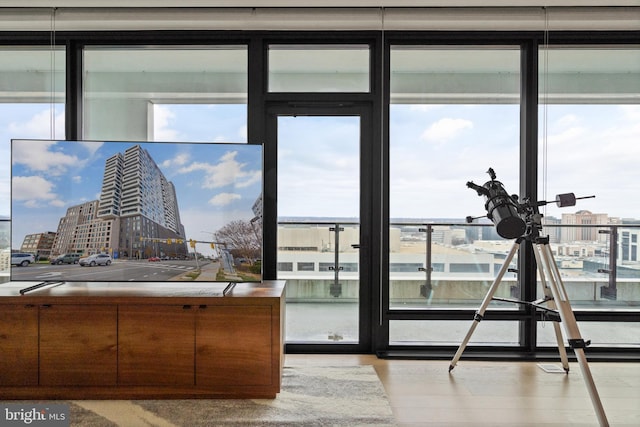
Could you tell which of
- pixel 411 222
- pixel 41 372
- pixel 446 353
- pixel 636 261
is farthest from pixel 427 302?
pixel 41 372

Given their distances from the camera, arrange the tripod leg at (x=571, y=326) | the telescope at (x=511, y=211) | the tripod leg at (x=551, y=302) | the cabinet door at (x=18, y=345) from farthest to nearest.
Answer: the tripod leg at (x=551, y=302) → the telescope at (x=511, y=211) → the cabinet door at (x=18, y=345) → the tripod leg at (x=571, y=326)

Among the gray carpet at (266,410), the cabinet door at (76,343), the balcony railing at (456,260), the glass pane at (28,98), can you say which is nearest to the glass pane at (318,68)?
the balcony railing at (456,260)

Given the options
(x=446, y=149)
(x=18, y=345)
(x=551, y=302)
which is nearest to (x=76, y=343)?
(x=18, y=345)

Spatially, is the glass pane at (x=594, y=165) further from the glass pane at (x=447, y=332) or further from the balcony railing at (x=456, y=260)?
the glass pane at (x=447, y=332)

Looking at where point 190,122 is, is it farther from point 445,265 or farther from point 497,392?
point 497,392

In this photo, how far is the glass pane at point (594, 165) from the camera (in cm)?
328

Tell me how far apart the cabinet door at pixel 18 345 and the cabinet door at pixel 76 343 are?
0.05 meters

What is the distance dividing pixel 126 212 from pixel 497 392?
8.27 ft

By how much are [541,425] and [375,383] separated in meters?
0.94

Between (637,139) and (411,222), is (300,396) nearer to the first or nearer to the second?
(411,222)

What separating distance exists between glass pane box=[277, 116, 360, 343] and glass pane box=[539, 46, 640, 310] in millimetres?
1510

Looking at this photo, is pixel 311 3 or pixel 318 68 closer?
pixel 311 3

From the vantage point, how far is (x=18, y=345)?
2414mm

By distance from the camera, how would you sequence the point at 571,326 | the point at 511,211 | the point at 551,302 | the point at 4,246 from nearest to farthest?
1. the point at 571,326
2. the point at 511,211
3. the point at 551,302
4. the point at 4,246
